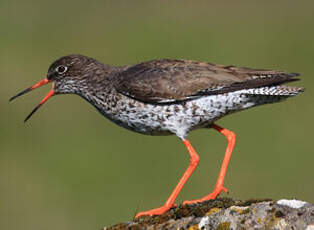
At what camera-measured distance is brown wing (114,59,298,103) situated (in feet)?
29.9

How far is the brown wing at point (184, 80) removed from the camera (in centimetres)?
912

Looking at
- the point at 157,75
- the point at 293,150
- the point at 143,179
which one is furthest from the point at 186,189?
the point at 157,75

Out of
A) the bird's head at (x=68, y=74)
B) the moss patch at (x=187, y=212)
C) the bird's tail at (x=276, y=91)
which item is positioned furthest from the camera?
the bird's head at (x=68, y=74)

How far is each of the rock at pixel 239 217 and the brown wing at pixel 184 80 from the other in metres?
2.12

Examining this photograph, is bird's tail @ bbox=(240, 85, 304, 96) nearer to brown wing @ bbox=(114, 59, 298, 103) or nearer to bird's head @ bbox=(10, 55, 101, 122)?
brown wing @ bbox=(114, 59, 298, 103)

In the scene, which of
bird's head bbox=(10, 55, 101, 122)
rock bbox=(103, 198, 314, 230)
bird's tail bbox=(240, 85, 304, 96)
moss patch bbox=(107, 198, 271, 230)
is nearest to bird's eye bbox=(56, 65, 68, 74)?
bird's head bbox=(10, 55, 101, 122)

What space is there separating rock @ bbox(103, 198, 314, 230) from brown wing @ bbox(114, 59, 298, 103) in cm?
212

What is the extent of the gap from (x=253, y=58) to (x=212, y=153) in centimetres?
782

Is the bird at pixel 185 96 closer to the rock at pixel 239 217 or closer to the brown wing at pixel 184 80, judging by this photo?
the brown wing at pixel 184 80

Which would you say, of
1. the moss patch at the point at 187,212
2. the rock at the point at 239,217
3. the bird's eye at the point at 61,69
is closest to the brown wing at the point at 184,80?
the bird's eye at the point at 61,69

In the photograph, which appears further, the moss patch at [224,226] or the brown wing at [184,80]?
the brown wing at [184,80]

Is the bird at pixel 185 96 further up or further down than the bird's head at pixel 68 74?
further down

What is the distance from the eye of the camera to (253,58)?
84.6ft

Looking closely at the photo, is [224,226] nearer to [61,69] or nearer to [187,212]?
[187,212]
